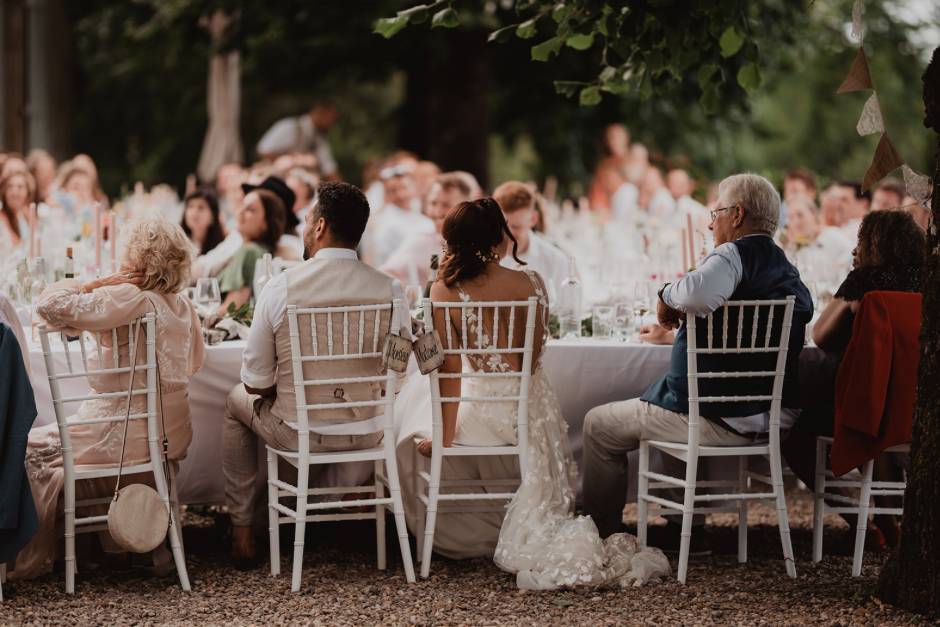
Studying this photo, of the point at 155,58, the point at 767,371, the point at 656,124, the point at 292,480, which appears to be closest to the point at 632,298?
the point at 767,371

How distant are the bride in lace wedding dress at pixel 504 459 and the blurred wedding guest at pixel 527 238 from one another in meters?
1.44

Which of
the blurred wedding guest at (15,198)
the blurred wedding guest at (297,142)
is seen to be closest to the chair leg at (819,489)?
the blurred wedding guest at (15,198)

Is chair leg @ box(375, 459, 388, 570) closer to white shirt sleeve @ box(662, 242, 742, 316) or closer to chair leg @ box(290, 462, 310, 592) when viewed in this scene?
chair leg @ box(290, 462, 310, 592)

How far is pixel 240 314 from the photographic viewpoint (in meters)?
6.05

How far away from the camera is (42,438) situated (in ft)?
17.0

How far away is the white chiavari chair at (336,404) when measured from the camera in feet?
16.2

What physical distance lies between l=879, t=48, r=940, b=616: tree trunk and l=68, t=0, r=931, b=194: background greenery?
711 centimetres

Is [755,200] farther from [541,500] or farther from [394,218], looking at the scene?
[394,218]

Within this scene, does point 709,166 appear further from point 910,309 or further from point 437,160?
point 910,309

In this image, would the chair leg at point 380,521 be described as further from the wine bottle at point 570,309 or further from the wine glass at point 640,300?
the wine glass at point 640,300

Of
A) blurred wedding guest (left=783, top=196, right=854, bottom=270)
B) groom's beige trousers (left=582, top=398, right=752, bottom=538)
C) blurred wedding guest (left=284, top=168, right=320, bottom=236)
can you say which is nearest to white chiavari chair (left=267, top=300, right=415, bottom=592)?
groom's beige trousers (left=582, top=398, right=752, bottom=538)

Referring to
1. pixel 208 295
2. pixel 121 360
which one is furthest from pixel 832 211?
pixel 121 360

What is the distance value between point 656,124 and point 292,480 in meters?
12.2

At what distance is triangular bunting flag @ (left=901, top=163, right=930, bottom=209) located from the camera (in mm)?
5094
